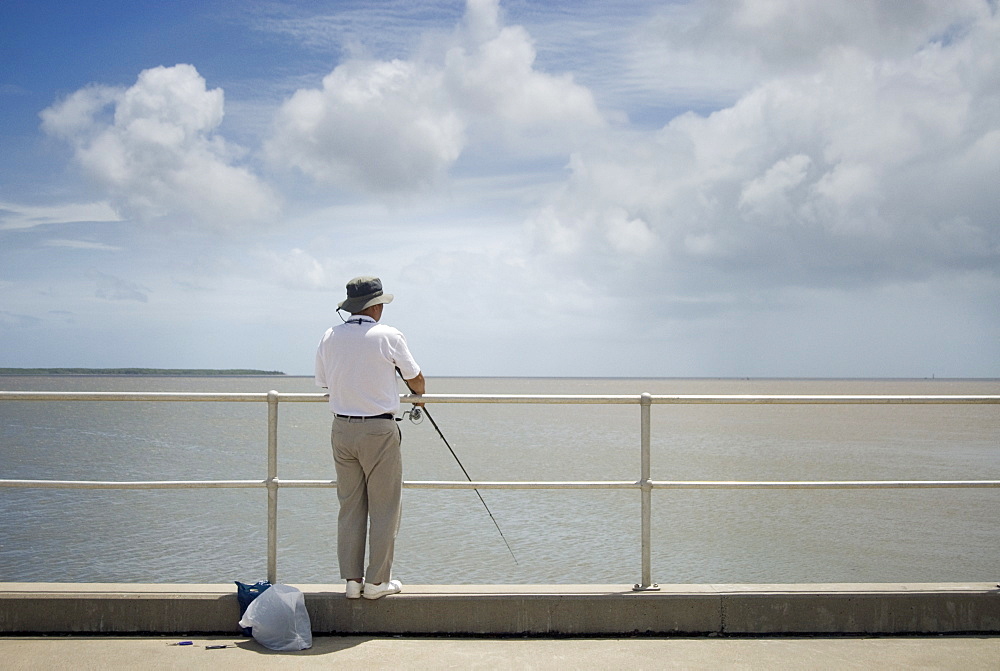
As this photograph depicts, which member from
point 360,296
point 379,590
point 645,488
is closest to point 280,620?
point 379,590

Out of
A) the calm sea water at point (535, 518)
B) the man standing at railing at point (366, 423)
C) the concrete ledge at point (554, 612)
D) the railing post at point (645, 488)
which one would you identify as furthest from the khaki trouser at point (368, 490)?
the calm sea water at point (535, 518)

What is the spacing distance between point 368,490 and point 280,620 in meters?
0.74

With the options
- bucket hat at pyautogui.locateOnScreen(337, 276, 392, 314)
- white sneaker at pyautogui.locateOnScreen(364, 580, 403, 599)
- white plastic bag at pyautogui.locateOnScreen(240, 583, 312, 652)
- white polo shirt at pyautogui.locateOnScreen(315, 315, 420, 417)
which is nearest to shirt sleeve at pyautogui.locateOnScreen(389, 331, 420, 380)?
white polo shirt at pyautogui.locateOnScreen(315, 315, 420, 417)

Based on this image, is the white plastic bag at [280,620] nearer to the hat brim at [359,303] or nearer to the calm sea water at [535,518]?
the hat brim at [359,303]

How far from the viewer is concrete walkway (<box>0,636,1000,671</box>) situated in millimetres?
4188

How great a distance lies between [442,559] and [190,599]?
7049mm

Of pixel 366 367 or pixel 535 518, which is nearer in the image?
pixel 366 367

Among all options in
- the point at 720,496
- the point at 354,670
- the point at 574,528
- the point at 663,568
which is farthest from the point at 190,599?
the point at 720,496

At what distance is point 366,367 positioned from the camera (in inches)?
183

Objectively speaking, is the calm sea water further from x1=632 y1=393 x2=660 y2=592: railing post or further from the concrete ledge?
the concrete ledge

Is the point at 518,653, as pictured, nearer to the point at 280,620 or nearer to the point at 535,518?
the point at 280,620

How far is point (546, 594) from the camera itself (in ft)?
15.6

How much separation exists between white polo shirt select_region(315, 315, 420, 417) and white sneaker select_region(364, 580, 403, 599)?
0.84 meters

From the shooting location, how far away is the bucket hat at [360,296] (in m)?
4.76
